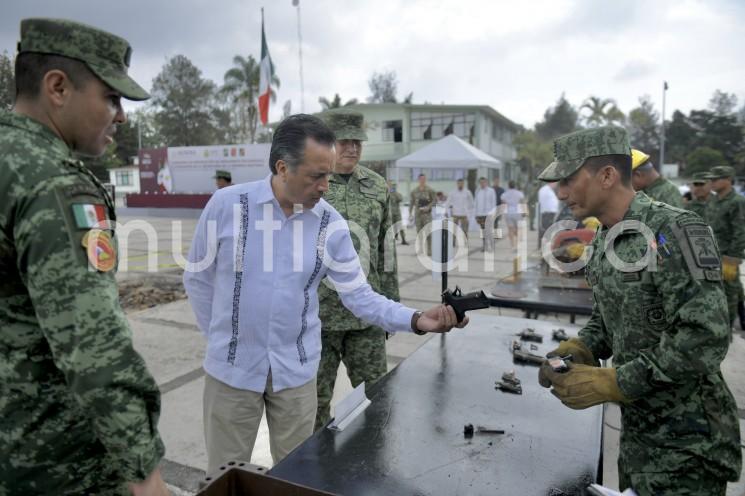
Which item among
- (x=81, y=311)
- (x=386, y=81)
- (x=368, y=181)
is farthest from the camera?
(x=386, y=81)

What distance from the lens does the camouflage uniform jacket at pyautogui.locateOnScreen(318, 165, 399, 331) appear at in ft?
9.10

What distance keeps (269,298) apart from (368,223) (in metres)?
1.08

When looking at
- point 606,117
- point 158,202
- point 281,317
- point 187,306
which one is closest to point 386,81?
point 606,117

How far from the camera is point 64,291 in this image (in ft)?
3.11

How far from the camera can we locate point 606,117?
154ft

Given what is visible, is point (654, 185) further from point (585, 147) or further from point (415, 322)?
point (415, 322)

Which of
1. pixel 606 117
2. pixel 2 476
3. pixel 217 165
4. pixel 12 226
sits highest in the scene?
pixel 606 117

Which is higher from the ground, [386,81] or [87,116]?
[386,81]

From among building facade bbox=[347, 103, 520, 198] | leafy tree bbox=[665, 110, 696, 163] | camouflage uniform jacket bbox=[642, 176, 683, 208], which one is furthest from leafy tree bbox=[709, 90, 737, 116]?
camouflage uniform jacket bbox=[642, 176, 683, 208]

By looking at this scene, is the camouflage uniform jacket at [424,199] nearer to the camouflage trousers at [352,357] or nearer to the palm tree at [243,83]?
the camouflage trousers at [352,357]

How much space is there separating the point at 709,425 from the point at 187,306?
598cm

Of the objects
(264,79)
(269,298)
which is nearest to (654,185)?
(269,298)

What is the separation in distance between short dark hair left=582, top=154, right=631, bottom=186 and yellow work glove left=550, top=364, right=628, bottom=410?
667 mm

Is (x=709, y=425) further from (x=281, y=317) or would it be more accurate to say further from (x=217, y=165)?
(x=217, y=165)
